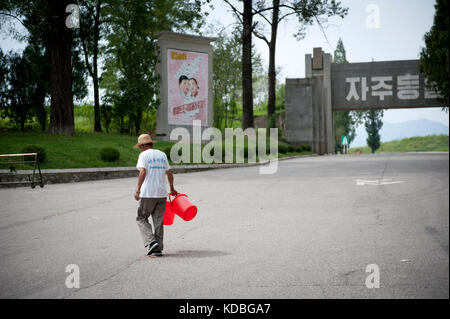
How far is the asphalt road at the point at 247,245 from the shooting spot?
483 centimetres

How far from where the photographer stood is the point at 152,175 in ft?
21.9

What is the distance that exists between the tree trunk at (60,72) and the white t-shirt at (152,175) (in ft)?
61.5

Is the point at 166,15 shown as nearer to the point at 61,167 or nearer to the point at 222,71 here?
the point at 222,71

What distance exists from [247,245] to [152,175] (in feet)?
5.32

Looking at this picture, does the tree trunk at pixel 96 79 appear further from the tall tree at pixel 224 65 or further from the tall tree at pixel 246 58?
the tall tree at pixel 224 65

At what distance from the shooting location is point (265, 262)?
231 inches

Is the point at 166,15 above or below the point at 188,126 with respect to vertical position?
above

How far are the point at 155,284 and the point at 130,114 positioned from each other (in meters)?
25.8

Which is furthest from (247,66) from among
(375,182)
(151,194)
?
(151,194)

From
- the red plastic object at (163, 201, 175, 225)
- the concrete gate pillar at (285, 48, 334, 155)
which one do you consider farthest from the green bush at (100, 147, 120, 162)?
the concrete gate pillar at (285, 48, 334, 155)

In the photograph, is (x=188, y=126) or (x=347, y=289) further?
(x=188, y=126)

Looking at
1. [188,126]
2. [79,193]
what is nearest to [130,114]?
[188,126]

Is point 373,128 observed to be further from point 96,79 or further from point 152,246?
point 152,246

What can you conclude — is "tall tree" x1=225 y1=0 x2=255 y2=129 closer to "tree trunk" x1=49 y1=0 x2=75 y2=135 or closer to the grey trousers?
"tree trunk" x1=49 y1=0 x2=75 y2=135
